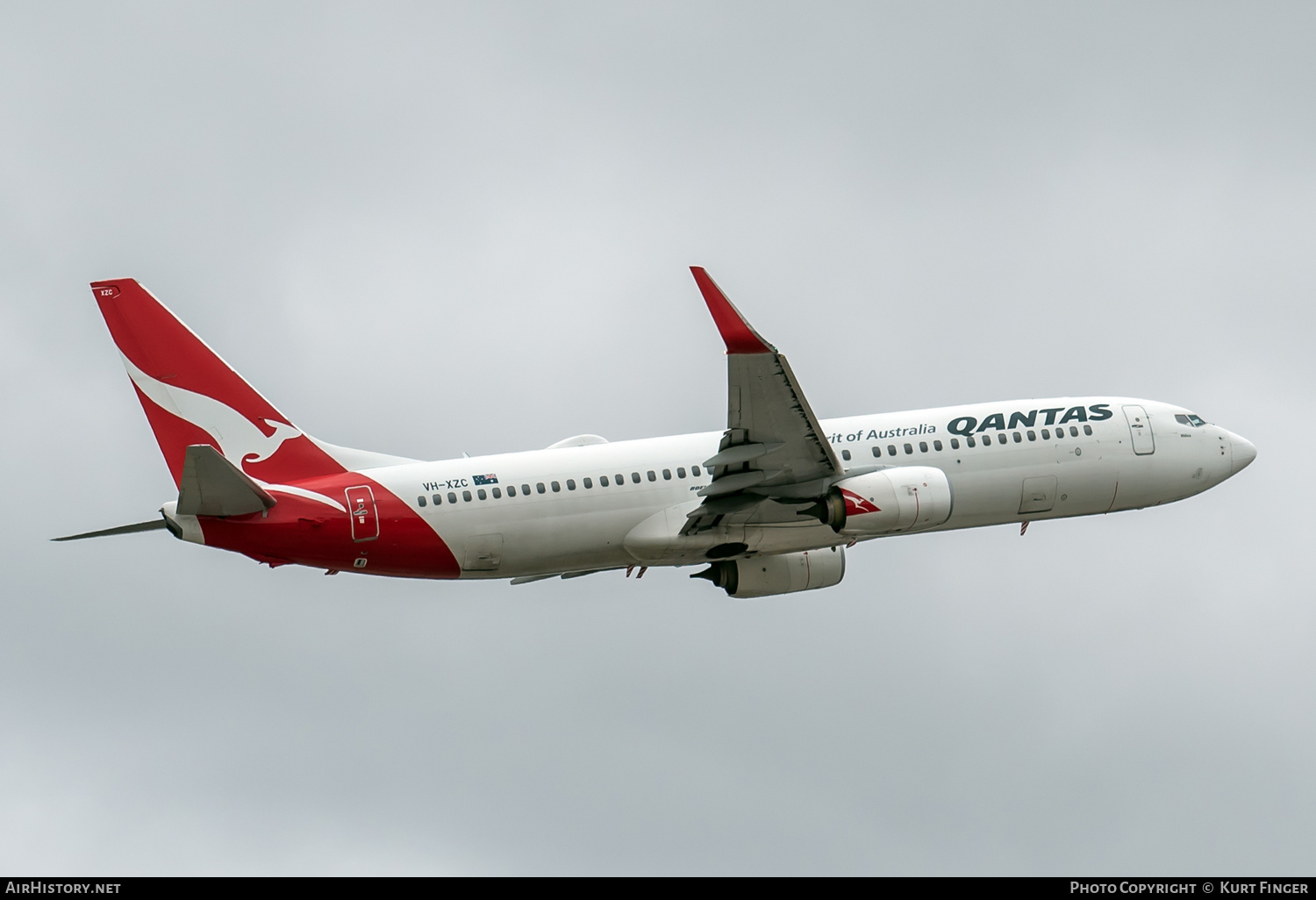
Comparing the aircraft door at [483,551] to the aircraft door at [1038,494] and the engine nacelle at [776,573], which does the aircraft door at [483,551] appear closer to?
the engine nacelle at [776,573]

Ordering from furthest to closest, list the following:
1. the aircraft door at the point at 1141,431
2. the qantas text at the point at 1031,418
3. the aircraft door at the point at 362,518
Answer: the aircraft door at the point at 1141,431 → the qantas text at the point at 1031,418 → the aircraft door at the point at 362,518

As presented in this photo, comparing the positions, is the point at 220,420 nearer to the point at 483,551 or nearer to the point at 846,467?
the point at 483,551

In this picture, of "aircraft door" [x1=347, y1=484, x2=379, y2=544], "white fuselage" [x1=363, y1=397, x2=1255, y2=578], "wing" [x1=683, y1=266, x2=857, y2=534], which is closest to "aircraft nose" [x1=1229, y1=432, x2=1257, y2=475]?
"white fuselage" [x1=363, y1=397, x2=1255, y2=578]

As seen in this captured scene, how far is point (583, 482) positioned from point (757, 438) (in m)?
5.48

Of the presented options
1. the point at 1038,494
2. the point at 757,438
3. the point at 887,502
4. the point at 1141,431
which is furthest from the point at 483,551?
the point at 1141,431

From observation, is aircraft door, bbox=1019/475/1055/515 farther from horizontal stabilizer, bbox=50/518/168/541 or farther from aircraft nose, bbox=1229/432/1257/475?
horizontal stabilizer, bbox=50/518/168/541

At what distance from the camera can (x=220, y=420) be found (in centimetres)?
5159

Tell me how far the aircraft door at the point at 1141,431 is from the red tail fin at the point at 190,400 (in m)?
25.5

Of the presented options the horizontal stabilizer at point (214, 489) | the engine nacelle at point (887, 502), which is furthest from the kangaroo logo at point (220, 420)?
the engine nacelle at point (887, 502)

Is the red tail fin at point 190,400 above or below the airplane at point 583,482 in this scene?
Answer: above

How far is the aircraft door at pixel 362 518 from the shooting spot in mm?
49656

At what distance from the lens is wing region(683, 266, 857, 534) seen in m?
46.5

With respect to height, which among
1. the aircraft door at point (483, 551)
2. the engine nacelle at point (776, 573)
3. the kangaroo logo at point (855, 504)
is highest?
the kangaroo logo at point (855, 504)
